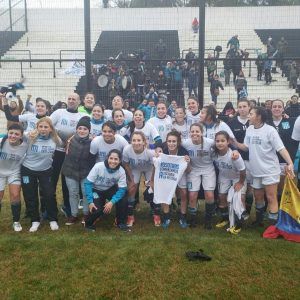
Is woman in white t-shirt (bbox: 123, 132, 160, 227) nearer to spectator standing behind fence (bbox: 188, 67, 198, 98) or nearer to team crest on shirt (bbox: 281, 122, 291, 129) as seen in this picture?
team crest on shirt (bbox: 281, 122, 291, 129)

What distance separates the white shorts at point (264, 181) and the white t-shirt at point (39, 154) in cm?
300

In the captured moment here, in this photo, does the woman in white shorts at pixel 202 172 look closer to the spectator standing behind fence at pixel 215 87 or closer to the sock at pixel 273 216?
the sock at pixel 273 216

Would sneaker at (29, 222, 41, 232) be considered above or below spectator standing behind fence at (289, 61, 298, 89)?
below

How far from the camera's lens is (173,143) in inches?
235

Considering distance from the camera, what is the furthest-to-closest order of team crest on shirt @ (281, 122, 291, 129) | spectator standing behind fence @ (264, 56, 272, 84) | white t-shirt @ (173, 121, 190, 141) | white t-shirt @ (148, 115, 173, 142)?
spectator standing behind fence @ (264, 56, 272, 84) < white t-shirt @ (148, 115, 173, 142) < white t-shirt @ (173, 121, 190, 141) < team crest on shirt @ (281, 122, 291, 129)

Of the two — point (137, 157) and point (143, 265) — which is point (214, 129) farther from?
point (143, 265)

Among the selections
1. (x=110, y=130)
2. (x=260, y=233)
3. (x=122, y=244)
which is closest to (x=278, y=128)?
(x=260, y=233)

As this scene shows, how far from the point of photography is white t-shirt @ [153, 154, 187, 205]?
19.7ft

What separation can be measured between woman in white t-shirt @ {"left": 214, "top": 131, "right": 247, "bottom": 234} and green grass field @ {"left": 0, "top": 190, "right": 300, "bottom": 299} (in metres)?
0.34

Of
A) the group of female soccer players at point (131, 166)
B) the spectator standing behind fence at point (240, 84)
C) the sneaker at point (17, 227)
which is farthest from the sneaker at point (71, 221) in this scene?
the spectator standing behind fence at point (240, 84)

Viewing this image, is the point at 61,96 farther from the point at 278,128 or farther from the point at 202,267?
the point at 202,267

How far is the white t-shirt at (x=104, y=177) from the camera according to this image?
591 centimetres

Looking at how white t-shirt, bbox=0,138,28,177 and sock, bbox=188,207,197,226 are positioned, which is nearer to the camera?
white t-shirt, bbox=0,138,28,177

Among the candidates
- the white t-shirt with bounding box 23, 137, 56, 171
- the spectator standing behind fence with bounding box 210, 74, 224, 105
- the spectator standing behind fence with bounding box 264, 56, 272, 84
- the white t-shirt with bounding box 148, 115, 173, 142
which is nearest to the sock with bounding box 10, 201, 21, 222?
the white t-shirt with bounding box 23, 137, 56, 171
